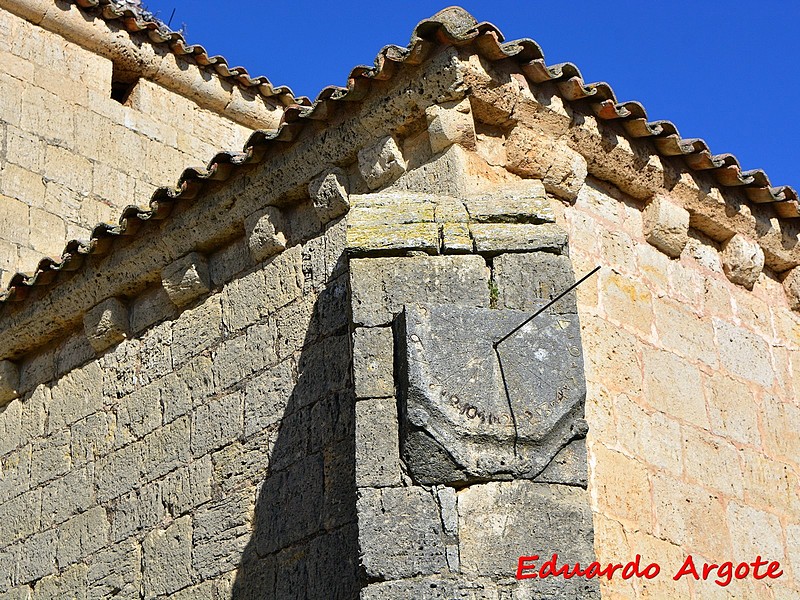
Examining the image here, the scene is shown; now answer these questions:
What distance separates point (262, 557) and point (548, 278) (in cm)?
182

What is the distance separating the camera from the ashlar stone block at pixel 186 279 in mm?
6500

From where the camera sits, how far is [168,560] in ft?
19.9

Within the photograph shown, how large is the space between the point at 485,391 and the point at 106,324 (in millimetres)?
3030

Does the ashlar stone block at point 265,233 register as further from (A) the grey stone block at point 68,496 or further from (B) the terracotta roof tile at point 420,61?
(A) the grey stone block at point 68,496

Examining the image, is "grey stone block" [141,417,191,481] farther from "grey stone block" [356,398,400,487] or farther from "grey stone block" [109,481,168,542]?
"grey stone block" [356,398,400,487]

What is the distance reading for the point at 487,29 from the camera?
18.1ft

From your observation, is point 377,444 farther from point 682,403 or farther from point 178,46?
point 178,46

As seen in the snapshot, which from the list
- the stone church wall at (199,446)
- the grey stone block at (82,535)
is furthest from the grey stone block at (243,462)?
A: the grey stone block at (82,535)

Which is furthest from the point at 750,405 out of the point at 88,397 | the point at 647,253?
the point at 88,397

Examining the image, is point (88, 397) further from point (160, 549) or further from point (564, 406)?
point (564, 406)

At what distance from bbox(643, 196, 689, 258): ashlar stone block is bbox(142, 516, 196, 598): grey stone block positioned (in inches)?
97.0

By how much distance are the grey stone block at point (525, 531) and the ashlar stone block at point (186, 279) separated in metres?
2.57

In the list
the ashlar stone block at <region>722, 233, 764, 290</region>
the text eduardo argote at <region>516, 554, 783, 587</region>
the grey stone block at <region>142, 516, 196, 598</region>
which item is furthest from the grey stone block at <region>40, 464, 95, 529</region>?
the ashlar stone block at <region>722, 233, 764, 290</region>

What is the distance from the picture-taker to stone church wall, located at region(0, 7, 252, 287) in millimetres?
8453
